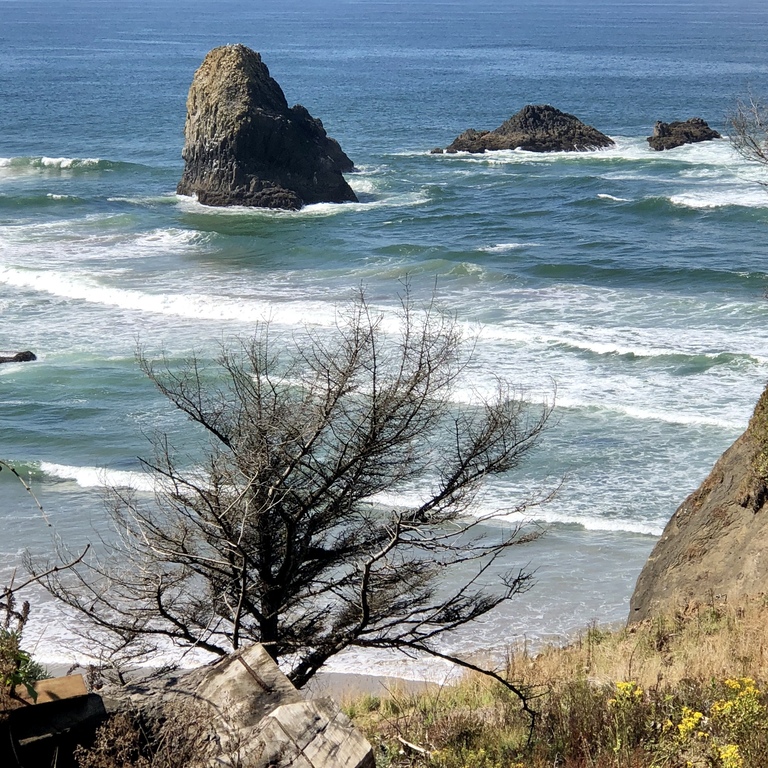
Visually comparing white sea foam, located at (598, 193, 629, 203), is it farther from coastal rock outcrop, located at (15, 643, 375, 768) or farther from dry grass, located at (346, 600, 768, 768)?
coastal rock outcrop, located at (15, 643, 375, 768)

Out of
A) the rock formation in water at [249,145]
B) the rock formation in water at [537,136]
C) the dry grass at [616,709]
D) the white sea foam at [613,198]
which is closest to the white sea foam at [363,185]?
the rock formation in water at [249,145]

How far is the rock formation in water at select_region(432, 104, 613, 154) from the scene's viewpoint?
2431 inches

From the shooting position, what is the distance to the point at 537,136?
207 ft

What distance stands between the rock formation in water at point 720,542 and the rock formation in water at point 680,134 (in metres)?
52.8

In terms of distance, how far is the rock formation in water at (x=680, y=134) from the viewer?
60675 mm

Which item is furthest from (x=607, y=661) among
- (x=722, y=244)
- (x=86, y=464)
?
(x=722, y=244)

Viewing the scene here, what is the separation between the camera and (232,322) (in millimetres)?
29594

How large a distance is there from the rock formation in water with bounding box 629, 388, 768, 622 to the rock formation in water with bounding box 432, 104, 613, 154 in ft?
172

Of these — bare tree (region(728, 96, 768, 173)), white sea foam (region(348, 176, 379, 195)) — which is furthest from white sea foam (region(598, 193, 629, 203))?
bare tree (region(728, 96, 768, 173))

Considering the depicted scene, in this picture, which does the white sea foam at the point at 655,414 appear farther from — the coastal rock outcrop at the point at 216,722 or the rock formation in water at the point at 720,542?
the coastal rock outcrop at the point at 216,722

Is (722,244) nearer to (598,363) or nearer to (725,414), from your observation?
(598,363)

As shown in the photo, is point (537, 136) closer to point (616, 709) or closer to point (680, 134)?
point (680, 134)

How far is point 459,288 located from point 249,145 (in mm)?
17147

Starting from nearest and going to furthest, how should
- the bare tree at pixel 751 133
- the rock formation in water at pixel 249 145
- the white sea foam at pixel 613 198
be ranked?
the bare tree at pixel 751 133, the rock formation in water at pixel 249 145, the white sea foam at pixel 613 198
